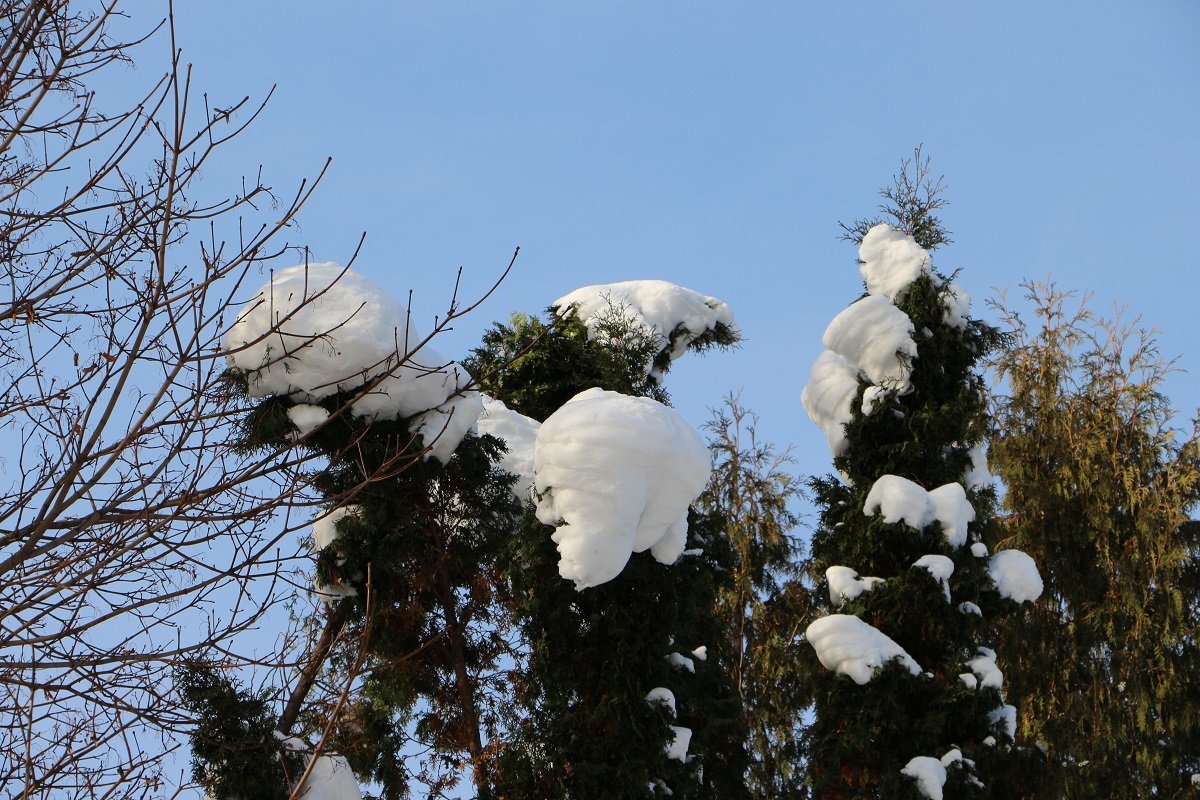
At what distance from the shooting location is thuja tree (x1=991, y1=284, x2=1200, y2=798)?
12.7 m

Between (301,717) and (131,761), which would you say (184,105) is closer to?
(131,761)

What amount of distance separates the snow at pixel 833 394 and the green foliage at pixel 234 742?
5.56m

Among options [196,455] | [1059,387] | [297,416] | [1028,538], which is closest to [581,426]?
[297,416]

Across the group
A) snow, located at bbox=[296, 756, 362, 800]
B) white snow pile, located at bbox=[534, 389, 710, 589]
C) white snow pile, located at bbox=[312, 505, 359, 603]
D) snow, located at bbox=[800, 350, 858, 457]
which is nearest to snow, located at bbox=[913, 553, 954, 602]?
snow, located at bbox=[800, 350, 858, 457]

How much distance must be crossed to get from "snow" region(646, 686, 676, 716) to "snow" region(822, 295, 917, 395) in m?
3.45

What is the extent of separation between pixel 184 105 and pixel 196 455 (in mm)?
1020

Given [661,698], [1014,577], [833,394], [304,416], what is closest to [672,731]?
[661,698]

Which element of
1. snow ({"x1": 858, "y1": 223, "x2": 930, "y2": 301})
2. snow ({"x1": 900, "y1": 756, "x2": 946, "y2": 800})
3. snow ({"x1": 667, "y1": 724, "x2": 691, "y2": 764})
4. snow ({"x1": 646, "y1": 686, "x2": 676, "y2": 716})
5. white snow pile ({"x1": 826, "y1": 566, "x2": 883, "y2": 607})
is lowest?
snow ({"x1": 667, "y1": 724, "x2": 691, "y2": 764})

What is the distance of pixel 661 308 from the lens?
38.7 feet

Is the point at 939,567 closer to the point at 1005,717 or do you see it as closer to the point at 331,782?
the point at 1005,717

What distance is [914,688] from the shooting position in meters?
10.1

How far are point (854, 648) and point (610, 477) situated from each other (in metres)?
2.95

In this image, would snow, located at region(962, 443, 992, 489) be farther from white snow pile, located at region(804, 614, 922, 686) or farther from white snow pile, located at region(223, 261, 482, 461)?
white snow pile, located at region(223, 261, 482, 461)

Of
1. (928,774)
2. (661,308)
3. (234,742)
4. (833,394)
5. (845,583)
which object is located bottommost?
(234,742)
